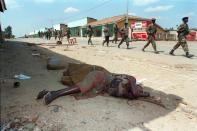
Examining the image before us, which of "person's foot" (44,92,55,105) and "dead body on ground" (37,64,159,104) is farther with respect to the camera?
"dead body on ground" (37,64,159,104)

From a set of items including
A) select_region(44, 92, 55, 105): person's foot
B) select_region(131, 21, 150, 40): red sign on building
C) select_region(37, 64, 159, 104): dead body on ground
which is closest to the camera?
select_region(44, 92, 55, 105): person's foot

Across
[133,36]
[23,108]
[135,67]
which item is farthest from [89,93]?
[133,36]

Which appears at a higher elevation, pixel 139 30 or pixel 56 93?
pixel 139 30

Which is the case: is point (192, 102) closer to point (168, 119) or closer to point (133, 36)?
point (168, 119)

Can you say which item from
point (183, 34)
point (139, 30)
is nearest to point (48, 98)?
point (183, 34)

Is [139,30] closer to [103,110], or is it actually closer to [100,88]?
→ [100,88]

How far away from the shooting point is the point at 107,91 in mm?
6059

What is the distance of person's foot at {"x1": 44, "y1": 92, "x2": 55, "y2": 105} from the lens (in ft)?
17.9

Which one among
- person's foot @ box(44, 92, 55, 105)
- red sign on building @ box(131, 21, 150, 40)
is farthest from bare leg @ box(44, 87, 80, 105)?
red sign on building @ box(131, 21, 150, 40)

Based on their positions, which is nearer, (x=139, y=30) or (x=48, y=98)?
(x=48, y=98)

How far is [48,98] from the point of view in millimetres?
5512

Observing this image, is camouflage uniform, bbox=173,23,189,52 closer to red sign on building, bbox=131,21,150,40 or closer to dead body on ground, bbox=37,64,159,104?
dead body on ground, bbox=37,64,159,104

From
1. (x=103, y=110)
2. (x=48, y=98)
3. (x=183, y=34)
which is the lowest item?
(x=103, y=110)

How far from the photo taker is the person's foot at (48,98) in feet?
17.9
